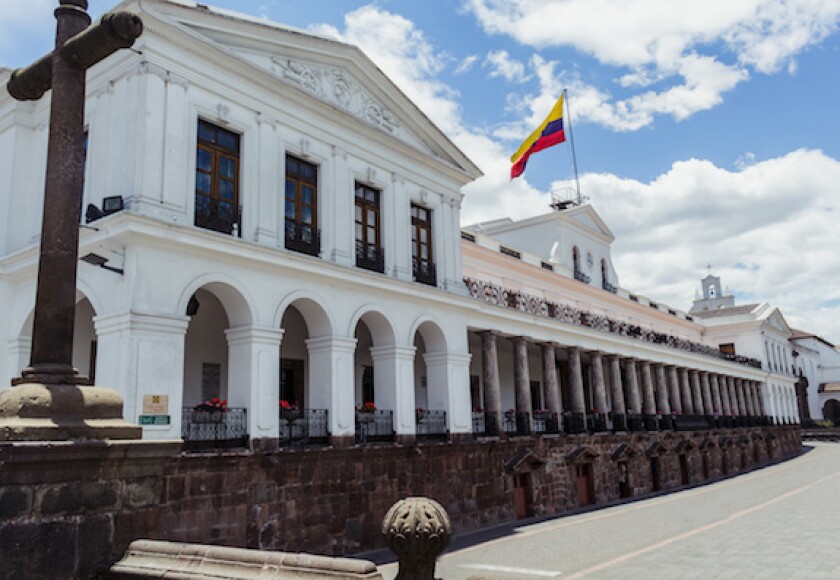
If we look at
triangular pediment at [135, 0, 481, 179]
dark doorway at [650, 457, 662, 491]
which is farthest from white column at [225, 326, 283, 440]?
dark doorway at [650, 457, 662, 491]

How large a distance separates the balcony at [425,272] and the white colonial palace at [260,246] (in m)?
0.04

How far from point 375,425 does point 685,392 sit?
23.5 meters

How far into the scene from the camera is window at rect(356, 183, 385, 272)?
685 inches

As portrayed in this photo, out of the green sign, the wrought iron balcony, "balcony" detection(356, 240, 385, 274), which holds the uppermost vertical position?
the wrought iron balcony

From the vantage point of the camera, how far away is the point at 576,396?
25.7m

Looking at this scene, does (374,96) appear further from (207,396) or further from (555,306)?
(555,306)

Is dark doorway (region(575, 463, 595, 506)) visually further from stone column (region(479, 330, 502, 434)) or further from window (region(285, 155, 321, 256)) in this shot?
window (region(285, 155, 321, 256))

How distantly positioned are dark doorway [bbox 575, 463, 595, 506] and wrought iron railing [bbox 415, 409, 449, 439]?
7.62 m

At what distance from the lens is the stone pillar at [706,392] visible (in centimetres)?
3816

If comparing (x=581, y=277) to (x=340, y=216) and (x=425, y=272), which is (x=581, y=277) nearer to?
(x=425, y=272)

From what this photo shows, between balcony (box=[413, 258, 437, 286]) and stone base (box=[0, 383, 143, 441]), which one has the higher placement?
balcony (box=[413, 258, 437, 286])

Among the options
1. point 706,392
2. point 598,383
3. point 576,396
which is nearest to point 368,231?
point 576,396

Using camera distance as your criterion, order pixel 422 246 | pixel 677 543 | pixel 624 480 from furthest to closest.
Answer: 1. pixel 624 480
2. pixel 422 246
3. pixel 677 543

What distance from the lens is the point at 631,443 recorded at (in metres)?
27.8
